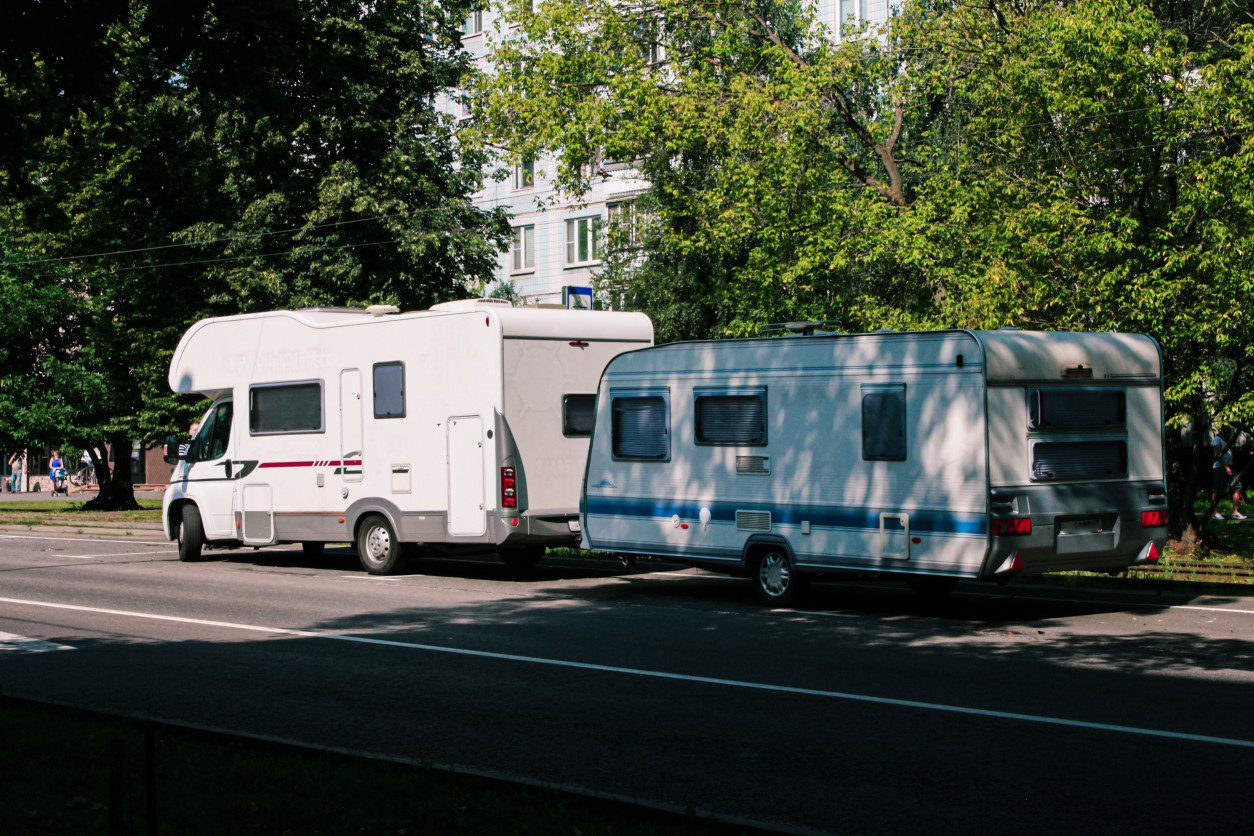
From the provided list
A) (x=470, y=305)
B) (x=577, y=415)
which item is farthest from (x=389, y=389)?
(x=577, y=415)

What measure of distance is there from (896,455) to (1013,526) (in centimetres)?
138

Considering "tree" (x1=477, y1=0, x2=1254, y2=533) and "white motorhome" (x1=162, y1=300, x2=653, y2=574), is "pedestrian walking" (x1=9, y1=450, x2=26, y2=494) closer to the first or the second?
"tree" (x1=477, y1=0, x2=1254, y2=533)

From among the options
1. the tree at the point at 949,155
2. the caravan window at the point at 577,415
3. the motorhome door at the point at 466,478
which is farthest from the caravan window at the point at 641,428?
the tree at the point at 949,155

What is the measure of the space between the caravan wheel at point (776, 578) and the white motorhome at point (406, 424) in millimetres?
3393

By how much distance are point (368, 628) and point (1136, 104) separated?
1241cm

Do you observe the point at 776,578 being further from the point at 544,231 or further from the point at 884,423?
the point at 544,231

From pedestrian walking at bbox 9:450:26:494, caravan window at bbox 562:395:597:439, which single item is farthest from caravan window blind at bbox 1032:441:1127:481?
pedestrian walking at bbox 9:450:26:494

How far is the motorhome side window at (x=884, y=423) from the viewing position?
14164mm

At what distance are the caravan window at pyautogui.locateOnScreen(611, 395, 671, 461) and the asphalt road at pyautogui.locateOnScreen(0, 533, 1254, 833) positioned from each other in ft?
5.55

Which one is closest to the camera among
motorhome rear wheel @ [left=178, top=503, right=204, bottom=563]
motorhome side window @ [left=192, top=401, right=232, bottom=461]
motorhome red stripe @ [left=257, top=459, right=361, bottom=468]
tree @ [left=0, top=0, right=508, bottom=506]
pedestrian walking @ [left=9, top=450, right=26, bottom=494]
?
motorhome red stripe @ [left=257, top=459, right=361, bottom=468]

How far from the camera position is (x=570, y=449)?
60.2ft

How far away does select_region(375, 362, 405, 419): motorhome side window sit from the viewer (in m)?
18.7

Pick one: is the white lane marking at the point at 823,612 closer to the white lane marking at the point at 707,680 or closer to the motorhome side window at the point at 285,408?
the white lane marking at the point at 707,680

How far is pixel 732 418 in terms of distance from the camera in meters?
15.7
